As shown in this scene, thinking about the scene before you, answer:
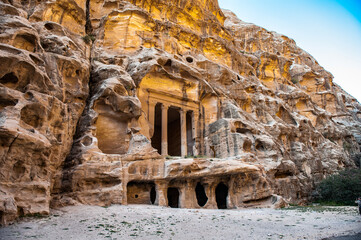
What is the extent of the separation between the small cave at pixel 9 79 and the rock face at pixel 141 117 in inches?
1.6

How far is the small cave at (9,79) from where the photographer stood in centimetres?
1154

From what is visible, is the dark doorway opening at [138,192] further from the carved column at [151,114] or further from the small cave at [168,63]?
the small cave at [168,63]

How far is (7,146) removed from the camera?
9.66m

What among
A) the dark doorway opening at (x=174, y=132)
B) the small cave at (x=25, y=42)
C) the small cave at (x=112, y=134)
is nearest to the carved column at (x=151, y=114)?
the small cave at (x=112, y=134)

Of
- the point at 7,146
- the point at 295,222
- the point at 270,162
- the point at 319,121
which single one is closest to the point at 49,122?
the point at 7,146

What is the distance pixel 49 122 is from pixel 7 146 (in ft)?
9.47

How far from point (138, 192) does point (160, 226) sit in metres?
6.84

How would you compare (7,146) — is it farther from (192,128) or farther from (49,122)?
(192,128)

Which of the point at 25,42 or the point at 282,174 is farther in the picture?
the point at 282,174

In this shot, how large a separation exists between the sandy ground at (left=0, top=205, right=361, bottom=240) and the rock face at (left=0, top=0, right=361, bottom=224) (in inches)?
44.1

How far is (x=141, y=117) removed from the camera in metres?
18.9

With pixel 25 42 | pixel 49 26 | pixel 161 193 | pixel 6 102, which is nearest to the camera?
pixel 6 102

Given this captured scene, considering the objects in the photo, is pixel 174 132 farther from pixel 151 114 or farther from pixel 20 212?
pixel 20 212

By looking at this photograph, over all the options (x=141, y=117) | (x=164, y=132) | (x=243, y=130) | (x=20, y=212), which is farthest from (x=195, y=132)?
(x=20, y=212)
